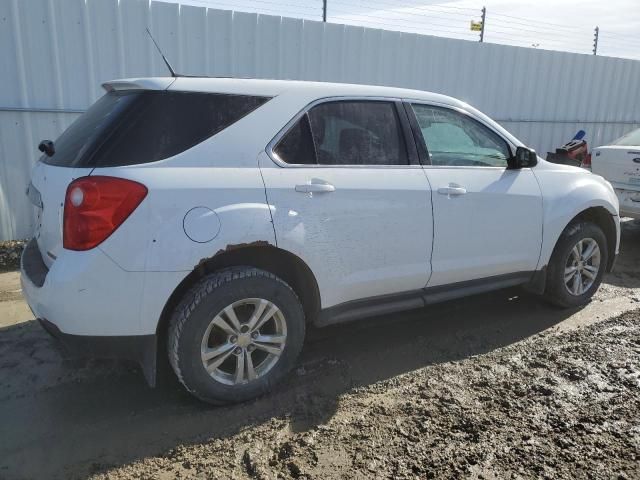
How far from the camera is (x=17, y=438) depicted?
2729 mm

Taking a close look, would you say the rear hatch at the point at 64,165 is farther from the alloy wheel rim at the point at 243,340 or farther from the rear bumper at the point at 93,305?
the alloy wheel rim at the point at 243,340

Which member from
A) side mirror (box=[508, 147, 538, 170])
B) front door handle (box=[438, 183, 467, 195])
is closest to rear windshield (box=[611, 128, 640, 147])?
side mirror (box=[508, 147, 538, 170])

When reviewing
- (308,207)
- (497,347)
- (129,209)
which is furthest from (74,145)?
(497,347)

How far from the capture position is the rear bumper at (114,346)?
2.65 m

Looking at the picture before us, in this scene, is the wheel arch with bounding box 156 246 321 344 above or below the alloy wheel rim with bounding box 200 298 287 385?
above

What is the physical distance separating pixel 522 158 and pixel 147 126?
2.74m

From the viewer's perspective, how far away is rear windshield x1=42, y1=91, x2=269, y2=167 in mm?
2705

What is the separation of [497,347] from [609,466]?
4.38 ft

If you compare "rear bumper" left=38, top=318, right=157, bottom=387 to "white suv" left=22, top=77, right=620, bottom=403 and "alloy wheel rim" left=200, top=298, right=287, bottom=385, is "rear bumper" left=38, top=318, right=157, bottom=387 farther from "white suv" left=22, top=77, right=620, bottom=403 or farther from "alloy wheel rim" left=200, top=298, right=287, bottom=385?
"alloy wheel rim" left=200, top=298, right=287, bottom=385

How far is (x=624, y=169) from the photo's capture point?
660cm

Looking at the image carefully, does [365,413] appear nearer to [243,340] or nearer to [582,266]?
[243,340]

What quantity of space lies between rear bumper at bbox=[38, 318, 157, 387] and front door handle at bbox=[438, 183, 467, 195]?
80.8 inches

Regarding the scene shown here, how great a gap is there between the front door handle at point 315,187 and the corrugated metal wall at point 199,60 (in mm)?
4038

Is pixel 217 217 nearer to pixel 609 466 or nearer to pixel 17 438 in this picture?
pixel 17 438
